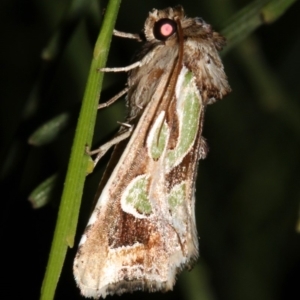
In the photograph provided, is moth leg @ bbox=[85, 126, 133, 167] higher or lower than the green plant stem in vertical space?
lower

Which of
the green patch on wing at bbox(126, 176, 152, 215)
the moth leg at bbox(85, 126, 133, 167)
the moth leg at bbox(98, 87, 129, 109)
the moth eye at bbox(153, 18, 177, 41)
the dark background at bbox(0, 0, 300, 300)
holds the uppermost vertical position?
the moth eye at bbox(153, 18, 177, 41)

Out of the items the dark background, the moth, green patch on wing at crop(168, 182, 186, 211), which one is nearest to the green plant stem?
the moth

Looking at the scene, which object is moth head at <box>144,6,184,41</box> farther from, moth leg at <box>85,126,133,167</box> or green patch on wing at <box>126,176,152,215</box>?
green patch on wing at <box>126,176,152,215</box>

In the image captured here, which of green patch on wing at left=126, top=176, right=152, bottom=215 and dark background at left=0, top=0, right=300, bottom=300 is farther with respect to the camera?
dark background at left=0, top=0, right=300, bottom=300

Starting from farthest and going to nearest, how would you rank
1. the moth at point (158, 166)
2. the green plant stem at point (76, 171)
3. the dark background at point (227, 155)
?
the dark background at point (227, 155) → the moth at point (158, 166) → the green plant stem at point (76, 171)

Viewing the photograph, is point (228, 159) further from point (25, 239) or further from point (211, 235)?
point (25, 239)


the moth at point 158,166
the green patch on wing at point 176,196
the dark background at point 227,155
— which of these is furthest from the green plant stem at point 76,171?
the dark background at point 227,155

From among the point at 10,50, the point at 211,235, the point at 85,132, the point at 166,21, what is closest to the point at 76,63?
the point at 10,50

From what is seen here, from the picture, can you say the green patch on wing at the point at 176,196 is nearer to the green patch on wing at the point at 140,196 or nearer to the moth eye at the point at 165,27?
the green patch on wing at the point at 140,196

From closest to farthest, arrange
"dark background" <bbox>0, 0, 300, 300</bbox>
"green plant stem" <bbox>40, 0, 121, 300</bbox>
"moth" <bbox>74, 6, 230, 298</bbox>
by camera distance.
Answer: "green plant stem" <bbox>40, 0, 121, 300</bbox>
"moth" <bbox>74, 6, 230, 298</bbox>
"dark background" <bbox>0, 0, 300, 300</bbox>
